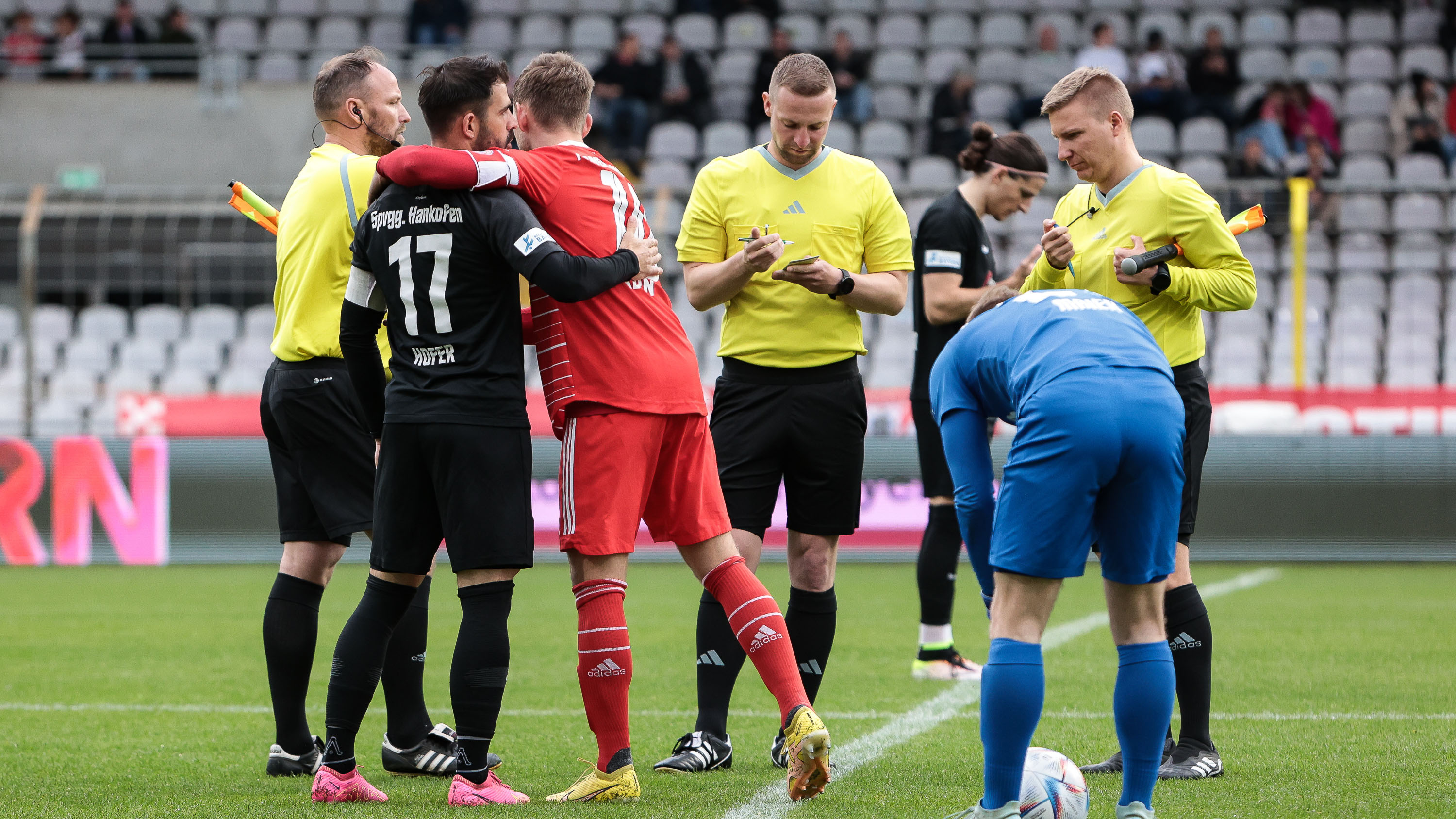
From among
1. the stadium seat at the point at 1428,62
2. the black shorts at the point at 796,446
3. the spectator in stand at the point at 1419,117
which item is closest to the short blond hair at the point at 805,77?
the black shorts at the point at 796,446

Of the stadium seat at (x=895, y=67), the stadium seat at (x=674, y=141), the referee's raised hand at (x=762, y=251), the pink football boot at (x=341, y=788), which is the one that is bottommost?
the pink football boot at (x=341, y=788)

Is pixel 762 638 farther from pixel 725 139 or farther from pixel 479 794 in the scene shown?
pixel 725 139

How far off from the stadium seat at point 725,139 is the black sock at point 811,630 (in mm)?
11434

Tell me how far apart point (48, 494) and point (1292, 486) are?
944 centimetres

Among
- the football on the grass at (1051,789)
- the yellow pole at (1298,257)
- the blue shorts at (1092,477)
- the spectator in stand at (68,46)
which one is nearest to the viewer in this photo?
the blue shorts at (1092,477)

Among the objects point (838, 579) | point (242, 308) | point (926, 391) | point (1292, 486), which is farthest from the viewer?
point (242, 308)

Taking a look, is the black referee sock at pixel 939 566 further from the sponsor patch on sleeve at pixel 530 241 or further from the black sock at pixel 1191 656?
the sponsor patch on sleeve at pixel 530 241

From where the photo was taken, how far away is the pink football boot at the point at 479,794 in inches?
148

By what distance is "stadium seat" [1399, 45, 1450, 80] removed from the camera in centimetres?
1608

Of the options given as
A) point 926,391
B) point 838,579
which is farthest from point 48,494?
point 926,391

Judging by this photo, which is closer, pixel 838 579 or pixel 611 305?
pixel 611 305

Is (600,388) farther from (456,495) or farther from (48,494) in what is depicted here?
(48,494)

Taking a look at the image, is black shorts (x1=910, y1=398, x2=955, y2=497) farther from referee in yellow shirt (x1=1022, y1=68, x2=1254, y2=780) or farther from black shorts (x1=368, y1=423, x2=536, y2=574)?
black shorts (x1=368, y1=423, x2=536, y2=574)

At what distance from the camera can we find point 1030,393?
325 centimetres
